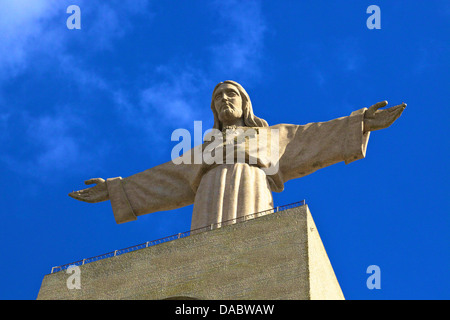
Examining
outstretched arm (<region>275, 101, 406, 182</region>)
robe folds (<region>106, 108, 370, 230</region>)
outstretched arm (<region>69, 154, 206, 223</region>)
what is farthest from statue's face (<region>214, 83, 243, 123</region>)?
outstretched arm (<region>69, 154, 206, 223</region>)

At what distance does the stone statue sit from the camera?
64.1 feet

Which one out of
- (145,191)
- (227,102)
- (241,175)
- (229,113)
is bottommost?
(241,175)

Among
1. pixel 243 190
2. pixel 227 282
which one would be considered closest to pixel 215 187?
pixel 243 190

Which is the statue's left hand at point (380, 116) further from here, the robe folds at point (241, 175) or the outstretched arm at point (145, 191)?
the outstretched arm at point (145, 191)

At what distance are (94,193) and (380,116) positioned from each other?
6710 mm

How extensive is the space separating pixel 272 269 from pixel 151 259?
2338 millimetres

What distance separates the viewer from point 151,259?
17.2 m

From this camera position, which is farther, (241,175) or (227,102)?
(227,102)

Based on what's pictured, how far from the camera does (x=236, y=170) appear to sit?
19922 mm

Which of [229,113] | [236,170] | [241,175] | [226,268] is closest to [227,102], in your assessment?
[229,113]

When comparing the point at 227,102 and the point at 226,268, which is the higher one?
the point at 227,102

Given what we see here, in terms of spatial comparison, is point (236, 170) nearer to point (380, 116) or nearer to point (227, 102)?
point (227, 102)
